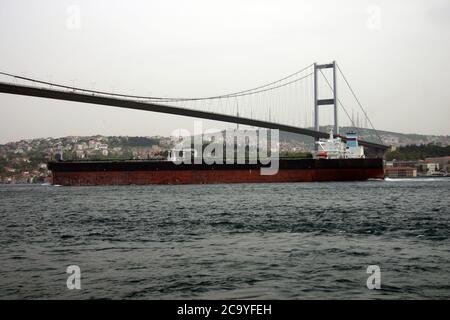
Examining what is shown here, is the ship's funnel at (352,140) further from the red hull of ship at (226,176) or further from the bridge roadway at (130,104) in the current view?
the red hull of ship at (226,176)

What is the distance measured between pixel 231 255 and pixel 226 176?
104 ft

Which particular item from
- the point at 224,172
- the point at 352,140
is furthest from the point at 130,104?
the point at 352,140

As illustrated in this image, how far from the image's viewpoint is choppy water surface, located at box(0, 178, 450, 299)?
6508 mm

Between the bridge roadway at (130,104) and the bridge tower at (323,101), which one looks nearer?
the bridge roadway at (130,104)

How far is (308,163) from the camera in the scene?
4100cm

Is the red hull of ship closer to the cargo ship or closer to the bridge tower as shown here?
the cargo ship

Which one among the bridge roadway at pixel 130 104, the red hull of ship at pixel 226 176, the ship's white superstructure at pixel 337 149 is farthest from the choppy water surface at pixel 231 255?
the ship's white superstructure at pixel 337 149

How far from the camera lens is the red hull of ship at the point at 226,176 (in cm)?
Answer: 4056

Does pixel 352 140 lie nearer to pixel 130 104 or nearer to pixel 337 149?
pixel 337 149

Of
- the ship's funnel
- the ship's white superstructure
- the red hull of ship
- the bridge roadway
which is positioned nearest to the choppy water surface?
Answer: the bridge roadway

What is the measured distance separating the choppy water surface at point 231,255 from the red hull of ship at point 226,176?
25.0 m
